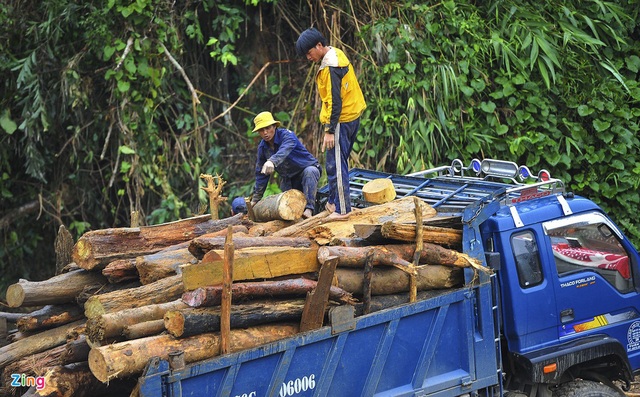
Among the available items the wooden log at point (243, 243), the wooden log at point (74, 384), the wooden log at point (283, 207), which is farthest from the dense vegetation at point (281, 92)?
the wooden log at point (74, 384)

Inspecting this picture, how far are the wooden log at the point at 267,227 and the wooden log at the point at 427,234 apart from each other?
1.26 meters

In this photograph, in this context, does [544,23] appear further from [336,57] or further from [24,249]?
[24,249]

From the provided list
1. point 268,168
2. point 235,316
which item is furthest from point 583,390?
point 268,168

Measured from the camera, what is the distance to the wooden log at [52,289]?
584cm

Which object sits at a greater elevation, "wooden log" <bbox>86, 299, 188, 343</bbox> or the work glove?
the work glove

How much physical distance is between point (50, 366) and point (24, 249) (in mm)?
7080

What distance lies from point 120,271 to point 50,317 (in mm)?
612

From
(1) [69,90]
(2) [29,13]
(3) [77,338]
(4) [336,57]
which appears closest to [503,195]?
(4) [336,57]

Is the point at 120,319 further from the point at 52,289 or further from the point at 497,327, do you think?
the point at 497,327

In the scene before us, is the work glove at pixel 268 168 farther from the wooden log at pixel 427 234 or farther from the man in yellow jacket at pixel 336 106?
the wooden log at pixel 427 234

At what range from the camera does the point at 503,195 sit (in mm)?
6578

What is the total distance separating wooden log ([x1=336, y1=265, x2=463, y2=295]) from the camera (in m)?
5.74

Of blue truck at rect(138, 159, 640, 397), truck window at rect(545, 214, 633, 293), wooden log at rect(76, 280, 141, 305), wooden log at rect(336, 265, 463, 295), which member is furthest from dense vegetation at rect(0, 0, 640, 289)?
wooden log at rect(76, 280, 141, 305)

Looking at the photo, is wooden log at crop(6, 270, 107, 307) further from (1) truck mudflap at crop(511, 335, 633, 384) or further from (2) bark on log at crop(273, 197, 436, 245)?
(1) truck mudflap at crop(511, 335, 633, 384)
